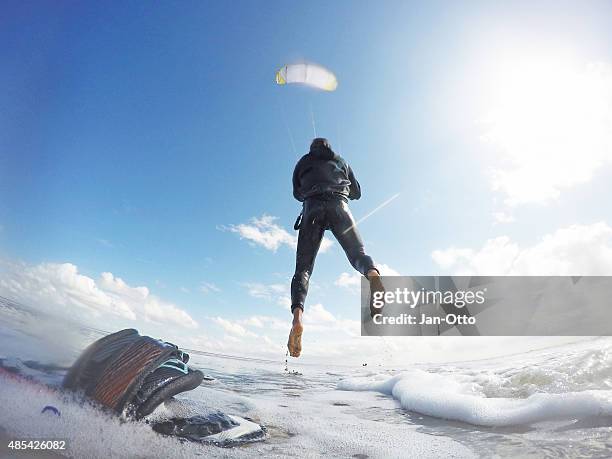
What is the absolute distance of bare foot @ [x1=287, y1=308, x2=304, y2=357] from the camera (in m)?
3.00

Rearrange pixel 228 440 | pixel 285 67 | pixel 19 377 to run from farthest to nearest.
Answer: pixel 285 67 → pixel 19 377 → pixel 228 440

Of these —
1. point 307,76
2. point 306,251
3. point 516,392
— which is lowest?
point 516,392

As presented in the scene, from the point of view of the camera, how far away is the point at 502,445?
260 cm

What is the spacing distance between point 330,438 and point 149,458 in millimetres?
1551

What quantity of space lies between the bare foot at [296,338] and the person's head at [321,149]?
2.05m

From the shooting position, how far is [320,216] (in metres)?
3.72

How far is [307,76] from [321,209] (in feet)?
7.47

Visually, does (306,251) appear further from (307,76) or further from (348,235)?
(307,76)

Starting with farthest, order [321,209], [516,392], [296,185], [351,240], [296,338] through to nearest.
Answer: [296,185], [516,392], [321,209], [351,240], [296,338]

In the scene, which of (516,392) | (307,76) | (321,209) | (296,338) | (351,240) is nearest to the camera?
(296,338)

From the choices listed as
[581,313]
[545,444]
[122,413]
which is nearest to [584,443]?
[545,444]

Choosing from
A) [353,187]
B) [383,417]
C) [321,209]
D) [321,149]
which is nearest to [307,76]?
[321,149]

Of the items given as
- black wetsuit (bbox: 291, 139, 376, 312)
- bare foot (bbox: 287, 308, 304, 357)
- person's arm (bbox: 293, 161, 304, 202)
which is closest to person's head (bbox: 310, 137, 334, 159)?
black wetsuit (bbox: 291, 139, 376, 312)

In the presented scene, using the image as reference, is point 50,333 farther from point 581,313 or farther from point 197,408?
point 581,313
